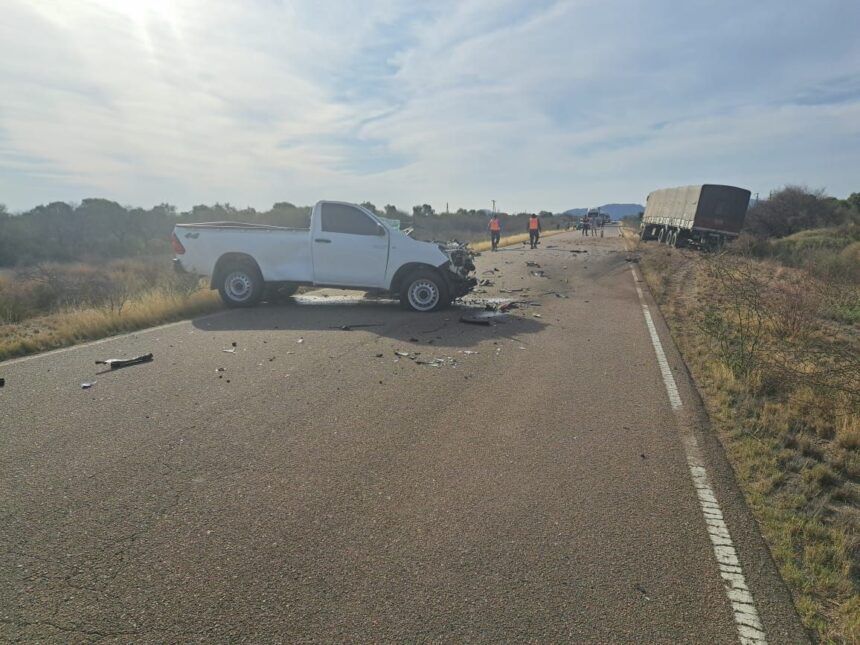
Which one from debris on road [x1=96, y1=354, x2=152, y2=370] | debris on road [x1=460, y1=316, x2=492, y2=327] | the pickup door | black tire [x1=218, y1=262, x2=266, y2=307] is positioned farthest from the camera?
black tire [x1=218, y1=262, x2=266, y2=307]

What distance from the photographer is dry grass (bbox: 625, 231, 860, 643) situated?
2.73 meters

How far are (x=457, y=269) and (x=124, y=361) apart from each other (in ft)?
20.4

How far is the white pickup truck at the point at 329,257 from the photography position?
32.9 ft

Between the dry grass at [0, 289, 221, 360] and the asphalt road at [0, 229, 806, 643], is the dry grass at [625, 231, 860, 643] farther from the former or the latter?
the dry grass at [0, 289, 221, 360]

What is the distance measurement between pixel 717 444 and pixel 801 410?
4.58ft

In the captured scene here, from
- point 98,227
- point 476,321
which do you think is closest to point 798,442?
point 476,321

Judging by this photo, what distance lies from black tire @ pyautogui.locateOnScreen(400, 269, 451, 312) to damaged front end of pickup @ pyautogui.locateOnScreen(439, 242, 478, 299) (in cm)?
→ 18

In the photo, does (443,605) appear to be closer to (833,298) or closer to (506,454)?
(506,454)

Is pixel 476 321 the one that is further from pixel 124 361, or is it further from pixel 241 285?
pixel 124 361

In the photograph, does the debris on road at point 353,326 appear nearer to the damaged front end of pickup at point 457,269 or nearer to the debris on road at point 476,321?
the debris on road at point 476,321

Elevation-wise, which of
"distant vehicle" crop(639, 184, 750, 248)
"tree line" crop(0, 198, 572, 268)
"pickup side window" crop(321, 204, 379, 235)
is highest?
"distant vehicle" crop(639, 184, 750, 248)

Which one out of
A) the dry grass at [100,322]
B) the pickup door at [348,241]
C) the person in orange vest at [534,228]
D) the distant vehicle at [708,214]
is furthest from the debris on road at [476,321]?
the person in orange vest at [534,228]

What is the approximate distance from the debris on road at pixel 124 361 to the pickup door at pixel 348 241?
161 inches

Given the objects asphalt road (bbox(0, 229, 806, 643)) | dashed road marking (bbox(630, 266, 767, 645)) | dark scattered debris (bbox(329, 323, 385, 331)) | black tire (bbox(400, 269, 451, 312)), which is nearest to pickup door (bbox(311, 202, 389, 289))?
black tire (bbox(400, 269, 451, 312))
